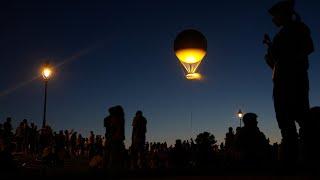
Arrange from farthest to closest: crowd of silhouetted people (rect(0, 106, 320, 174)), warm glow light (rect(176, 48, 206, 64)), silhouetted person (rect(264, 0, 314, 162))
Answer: warm glow light (rect(176, 48, 206, 64))
crowd of silhouetted people (rect(0, 106, 320, 174))
silhouetted person (rect(264, 0, 314, 162))

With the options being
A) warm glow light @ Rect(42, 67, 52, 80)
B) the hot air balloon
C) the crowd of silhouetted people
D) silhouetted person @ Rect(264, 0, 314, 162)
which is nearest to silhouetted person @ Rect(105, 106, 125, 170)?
the crowd of silhouetted people

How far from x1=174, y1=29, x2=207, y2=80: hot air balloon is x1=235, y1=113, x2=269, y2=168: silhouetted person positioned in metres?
1.91

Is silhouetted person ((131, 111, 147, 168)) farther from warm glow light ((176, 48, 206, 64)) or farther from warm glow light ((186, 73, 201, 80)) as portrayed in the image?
warm glow light ((176, 48, 206, 64))

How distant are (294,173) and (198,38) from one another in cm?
665

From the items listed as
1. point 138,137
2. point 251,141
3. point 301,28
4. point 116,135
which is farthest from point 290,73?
point 138,137

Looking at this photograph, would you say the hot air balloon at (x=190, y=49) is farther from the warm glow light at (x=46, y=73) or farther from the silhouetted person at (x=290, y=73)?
the warm glow light at (x=46, y=73)

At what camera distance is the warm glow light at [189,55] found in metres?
12.3

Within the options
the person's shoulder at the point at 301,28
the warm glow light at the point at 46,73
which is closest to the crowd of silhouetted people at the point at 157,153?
the person's shoulder at the point at 301,28

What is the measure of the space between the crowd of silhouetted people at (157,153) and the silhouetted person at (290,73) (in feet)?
0.96

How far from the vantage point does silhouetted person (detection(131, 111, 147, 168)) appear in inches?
760

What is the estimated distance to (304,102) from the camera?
22.1ft

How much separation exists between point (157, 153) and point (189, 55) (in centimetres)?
906

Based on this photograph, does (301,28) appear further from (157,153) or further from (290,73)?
(157,153)

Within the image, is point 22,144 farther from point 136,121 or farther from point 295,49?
point 295,49
